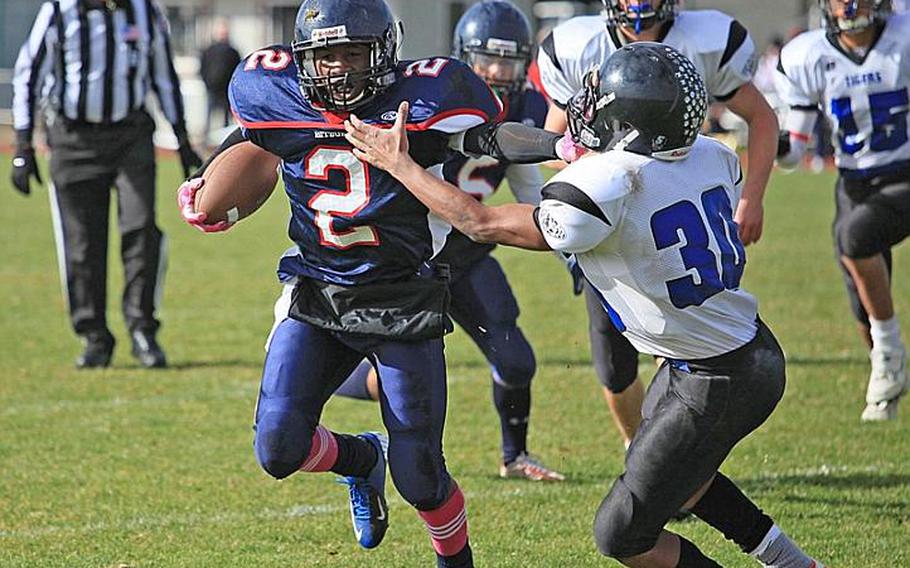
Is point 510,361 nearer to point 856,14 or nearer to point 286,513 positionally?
point 286,513

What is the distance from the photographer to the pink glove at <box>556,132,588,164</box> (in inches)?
137

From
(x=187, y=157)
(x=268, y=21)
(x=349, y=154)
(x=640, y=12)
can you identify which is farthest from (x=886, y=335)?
(x=268, y=21)

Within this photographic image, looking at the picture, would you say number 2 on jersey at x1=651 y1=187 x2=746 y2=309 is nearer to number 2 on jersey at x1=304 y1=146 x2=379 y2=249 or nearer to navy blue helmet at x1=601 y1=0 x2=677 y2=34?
number 2 on jersey at x1=304 y1=146 x2=379 y2=249

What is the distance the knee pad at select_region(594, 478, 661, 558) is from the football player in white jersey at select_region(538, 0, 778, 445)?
1361 mm

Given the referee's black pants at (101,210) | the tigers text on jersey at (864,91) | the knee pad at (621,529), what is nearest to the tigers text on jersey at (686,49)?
the tigers text on jersey at (864,91)

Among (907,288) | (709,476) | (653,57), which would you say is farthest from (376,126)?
(907,288)

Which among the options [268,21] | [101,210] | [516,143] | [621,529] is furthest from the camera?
[268,21]

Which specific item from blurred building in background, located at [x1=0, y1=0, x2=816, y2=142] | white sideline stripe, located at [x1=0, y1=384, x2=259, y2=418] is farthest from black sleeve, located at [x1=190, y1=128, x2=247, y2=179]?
blurred building in background, located at [x1=0, y1=0, x2=816, y2=142]

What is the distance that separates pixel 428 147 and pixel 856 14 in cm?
269

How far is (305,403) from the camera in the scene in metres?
3.75

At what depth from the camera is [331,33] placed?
11.8 feet

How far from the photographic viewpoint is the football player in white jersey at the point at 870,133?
5.78 meters

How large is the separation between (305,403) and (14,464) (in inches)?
75.3

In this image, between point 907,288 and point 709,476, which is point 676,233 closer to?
point 709,476
